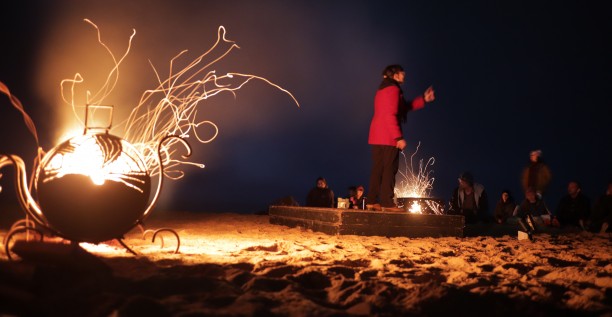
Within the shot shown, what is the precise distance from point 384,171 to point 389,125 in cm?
61

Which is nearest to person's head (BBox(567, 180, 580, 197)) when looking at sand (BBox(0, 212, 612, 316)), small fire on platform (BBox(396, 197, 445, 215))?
small fire on platform (BBox(396, 197, 445, 215))

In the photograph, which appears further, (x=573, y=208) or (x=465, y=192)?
(x=465, y=192)

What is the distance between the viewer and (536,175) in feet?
35.7

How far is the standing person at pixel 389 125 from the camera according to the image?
6.18 m

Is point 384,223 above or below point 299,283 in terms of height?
above

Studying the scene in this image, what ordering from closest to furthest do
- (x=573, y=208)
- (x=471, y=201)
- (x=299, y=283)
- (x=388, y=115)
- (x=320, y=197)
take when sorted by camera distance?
(x=299, y=283) → (x=388, y=115) → (x=573, y=208) → (x=471, y=201) → (x=320, y=197)

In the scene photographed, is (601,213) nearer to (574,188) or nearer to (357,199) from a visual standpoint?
(574,188)

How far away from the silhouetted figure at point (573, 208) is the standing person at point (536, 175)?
2.55 feet

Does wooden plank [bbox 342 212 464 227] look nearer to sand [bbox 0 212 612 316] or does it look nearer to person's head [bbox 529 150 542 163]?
sand [bbox 0 212 612 316]

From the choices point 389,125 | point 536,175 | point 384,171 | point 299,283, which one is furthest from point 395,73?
point 536,175

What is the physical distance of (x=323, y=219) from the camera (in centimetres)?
684

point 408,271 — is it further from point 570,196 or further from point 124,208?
point 570,196

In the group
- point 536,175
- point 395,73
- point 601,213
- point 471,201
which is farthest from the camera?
point 536,175

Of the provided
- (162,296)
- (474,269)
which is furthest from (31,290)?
(474,269)
